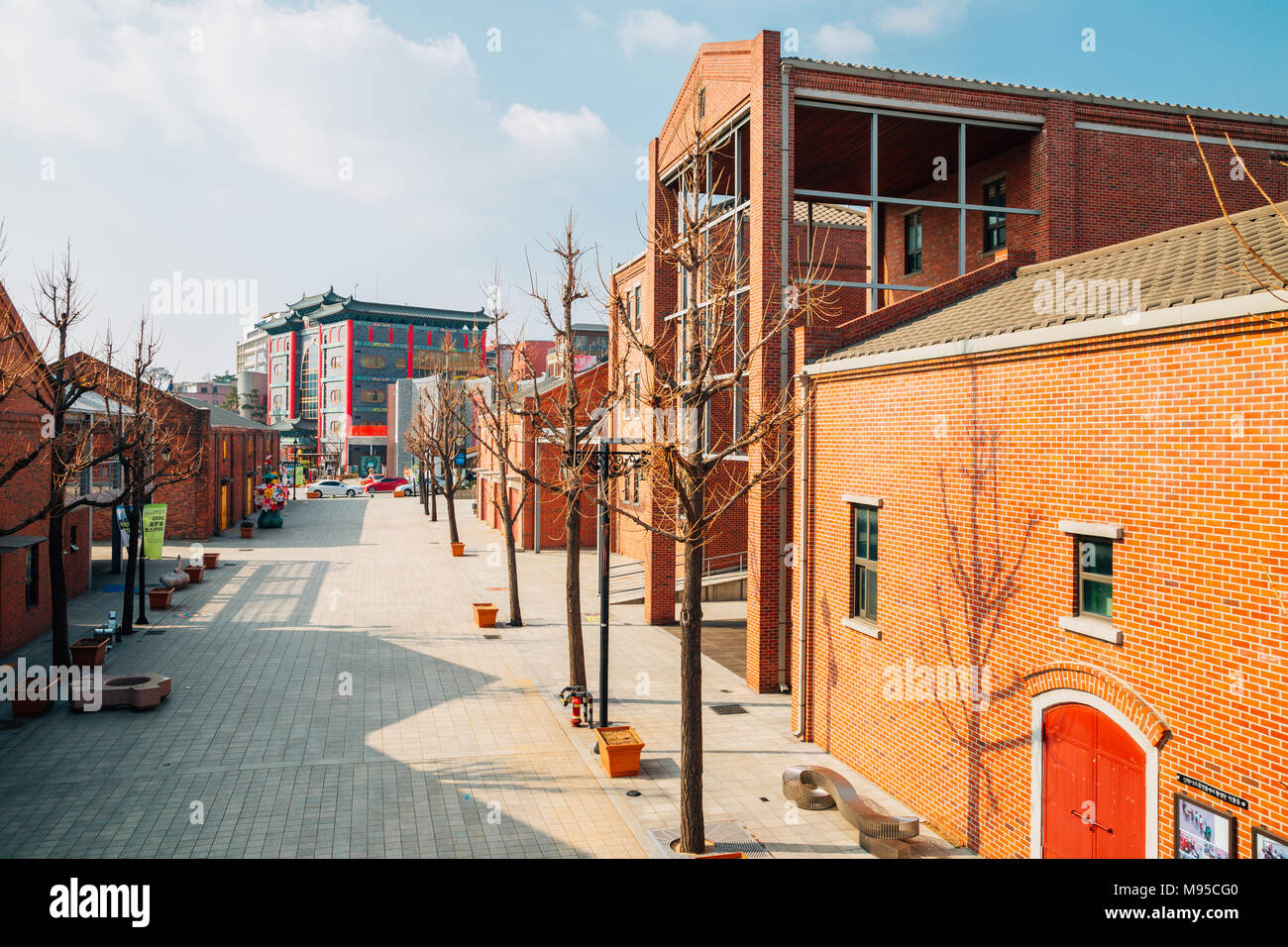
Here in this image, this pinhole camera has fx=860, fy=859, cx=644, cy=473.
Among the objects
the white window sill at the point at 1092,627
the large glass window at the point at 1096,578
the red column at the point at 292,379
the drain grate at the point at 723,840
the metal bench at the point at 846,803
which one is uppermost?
the red column at the point at 292,379

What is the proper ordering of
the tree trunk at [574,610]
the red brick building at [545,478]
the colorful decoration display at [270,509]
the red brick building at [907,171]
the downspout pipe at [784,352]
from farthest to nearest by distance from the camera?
1. the colorful decoration display at [270,509]
2. the red brick building at [545,478]
3. the red brick building at [907,171]
4. the downspout pipe at [784,352]
5. the tree trunk at [574,610]

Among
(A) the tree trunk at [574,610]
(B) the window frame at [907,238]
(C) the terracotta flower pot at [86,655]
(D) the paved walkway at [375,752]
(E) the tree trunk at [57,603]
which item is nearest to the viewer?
(D) the paved walkway at [375,752]

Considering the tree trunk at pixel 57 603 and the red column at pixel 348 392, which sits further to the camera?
the red column at pixel 348 392

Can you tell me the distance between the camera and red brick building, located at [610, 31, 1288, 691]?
15.9 meters

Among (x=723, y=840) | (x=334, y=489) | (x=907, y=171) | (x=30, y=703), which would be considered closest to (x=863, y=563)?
(x=723, y=840)

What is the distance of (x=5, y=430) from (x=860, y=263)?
28754mm

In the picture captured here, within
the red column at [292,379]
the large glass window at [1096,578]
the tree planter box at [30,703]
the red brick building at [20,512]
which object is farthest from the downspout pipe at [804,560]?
the red column at [292,379]

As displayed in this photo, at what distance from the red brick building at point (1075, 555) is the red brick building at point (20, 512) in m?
16.6

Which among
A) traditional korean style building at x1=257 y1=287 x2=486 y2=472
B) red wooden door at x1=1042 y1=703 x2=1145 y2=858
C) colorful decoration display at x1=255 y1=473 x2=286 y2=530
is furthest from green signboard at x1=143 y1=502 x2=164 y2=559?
traditional korean style building at x1=257 y1=287 x2=486 y2=472

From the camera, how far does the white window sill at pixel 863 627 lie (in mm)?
11789

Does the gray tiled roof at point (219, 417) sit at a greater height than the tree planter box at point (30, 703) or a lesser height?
greater

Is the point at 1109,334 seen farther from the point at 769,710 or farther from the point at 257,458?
the point at 257,458

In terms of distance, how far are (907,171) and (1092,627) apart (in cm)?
1523

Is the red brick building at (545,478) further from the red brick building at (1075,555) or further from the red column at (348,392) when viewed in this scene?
the red column at (348,392)
